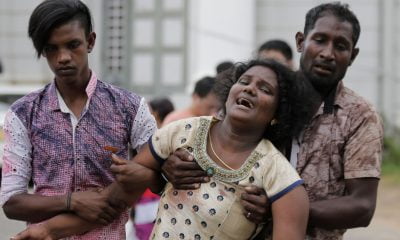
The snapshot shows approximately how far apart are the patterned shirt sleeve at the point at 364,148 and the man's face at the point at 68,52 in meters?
1.04

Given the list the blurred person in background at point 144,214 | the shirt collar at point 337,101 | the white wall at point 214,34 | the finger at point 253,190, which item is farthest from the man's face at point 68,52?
the white wall at point 214,34

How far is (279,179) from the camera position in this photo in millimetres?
2584

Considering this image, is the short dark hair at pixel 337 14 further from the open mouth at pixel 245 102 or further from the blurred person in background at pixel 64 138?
the blurred person in background at pixel 64 138

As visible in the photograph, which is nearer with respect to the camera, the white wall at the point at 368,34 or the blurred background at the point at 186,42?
the blurred background at the point at 186,42

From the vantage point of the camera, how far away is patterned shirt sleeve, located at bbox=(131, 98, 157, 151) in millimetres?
2965

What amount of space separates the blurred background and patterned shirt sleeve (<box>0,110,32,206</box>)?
31.1 feet

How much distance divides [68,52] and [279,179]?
0.92m

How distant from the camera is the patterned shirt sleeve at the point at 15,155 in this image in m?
2.85

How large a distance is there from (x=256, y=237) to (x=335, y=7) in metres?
0.92

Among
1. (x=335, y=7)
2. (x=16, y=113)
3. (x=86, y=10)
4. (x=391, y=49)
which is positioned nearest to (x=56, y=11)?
(x=86, y=10)

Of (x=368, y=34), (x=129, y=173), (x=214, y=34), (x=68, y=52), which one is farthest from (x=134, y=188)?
(x=368, y=34)

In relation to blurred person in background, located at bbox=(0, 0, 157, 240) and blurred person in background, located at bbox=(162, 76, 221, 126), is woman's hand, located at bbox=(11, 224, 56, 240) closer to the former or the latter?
blurred person in background, located at bbox=(0, 0, 157, 240)

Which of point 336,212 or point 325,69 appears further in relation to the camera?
point 325,69

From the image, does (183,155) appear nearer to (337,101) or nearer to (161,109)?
(337,101)
